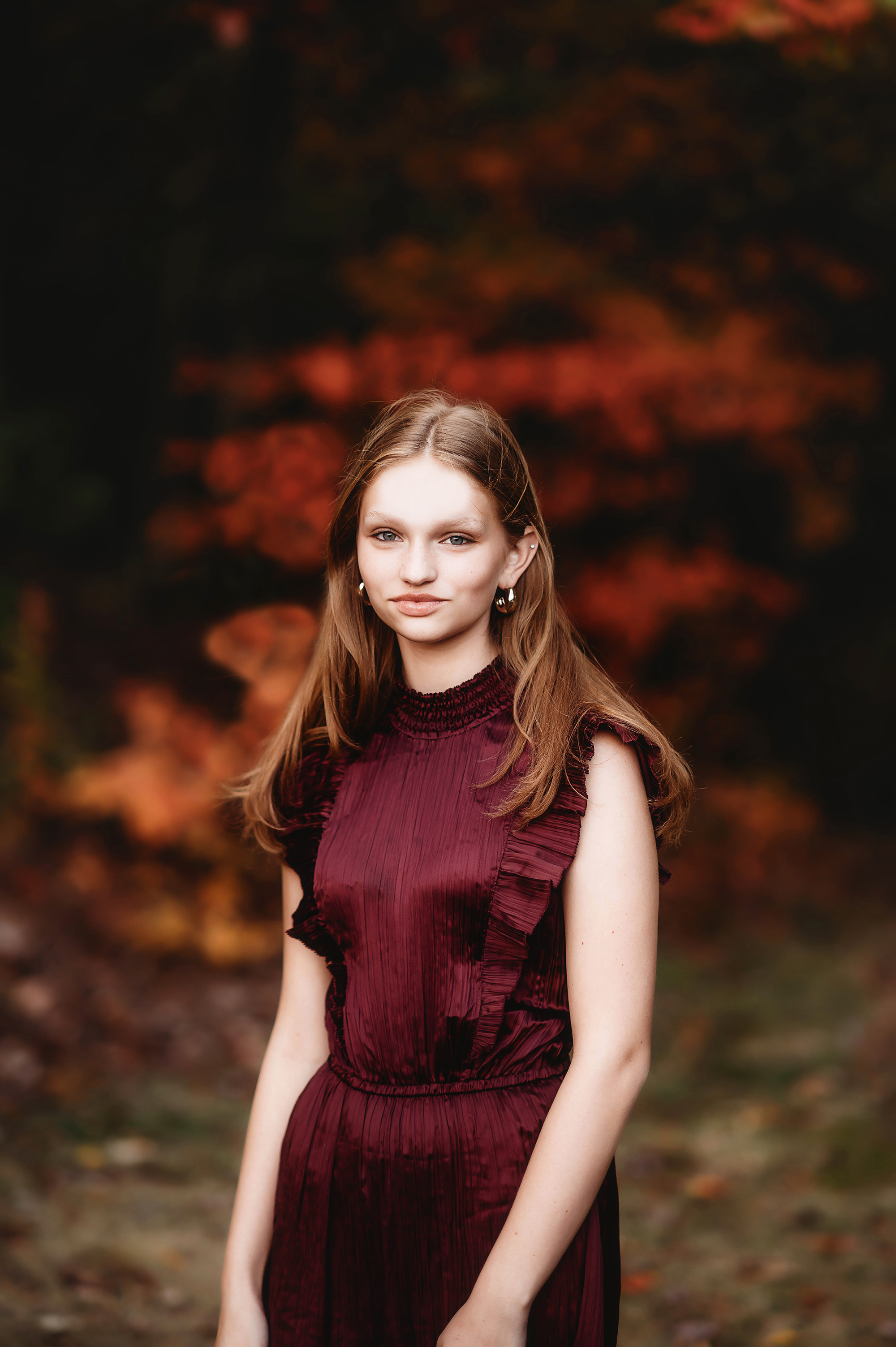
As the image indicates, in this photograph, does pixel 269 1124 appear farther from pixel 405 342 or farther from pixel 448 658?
pixel 405 342

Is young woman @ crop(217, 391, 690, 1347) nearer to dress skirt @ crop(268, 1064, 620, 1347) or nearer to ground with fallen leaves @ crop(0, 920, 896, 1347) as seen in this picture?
dress skirt @ crop(268, 1064, 620, 1347)

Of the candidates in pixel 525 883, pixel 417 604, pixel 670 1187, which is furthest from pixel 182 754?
pixel 525 883

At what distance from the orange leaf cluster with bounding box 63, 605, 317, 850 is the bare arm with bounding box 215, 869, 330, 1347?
3108 millimetres

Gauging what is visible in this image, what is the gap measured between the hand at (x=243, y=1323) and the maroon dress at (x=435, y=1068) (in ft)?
0.12

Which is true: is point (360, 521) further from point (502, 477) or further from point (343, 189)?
point (343, 189)

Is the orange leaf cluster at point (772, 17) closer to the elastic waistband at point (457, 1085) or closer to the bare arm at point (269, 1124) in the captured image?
the bare arm at point (269, 1124)

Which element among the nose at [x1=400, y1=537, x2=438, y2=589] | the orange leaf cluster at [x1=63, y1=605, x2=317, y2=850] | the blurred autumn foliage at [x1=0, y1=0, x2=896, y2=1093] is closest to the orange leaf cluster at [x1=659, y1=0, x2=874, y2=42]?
the blurred autumn foliage at [x1=0, y1=0, x2=896, y2=1093]

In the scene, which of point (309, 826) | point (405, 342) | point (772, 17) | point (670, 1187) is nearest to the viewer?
point (309, 826)

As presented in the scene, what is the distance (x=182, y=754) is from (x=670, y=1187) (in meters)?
2.68

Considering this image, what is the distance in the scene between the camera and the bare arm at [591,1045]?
5.12ft

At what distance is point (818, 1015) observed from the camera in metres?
5.37

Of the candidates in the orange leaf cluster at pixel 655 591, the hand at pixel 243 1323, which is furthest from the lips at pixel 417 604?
the orange leaf cluster at pixel 655 591

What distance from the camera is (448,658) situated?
1824mm

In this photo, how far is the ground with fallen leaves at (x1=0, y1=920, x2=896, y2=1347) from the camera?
3277 millimetres
